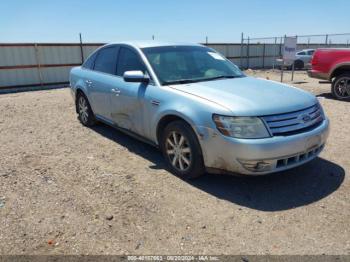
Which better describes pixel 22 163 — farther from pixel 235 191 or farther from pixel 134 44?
pixel 235 191

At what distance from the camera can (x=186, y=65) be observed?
491 centimetres

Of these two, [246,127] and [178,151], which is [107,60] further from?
[246,127]

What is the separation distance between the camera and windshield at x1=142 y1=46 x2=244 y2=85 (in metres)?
4.67

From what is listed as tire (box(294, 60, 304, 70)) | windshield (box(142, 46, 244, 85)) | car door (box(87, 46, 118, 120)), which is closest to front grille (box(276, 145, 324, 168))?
windshield (box(142, 46, 244, 85))

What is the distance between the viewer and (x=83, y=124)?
7043 mm

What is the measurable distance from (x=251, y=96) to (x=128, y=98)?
71.3 inches

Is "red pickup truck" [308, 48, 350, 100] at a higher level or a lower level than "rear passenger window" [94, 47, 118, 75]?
lower

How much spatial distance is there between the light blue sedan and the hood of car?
0.01 m

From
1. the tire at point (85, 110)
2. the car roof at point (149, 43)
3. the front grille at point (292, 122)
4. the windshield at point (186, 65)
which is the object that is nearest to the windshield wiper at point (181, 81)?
the windshield at point (186, 65)

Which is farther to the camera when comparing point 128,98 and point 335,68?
point 335,68

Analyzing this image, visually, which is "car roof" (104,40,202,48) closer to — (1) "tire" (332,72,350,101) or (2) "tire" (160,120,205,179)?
(2) "tire" (160,120,205,179)

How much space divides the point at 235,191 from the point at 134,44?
2.65 m

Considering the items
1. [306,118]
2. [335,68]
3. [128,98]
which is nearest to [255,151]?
[306,118]

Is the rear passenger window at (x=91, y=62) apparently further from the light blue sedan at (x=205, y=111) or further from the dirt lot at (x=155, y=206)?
the dirt lot at (x=155, y=206)
